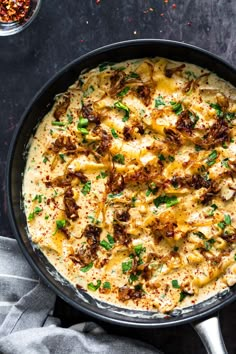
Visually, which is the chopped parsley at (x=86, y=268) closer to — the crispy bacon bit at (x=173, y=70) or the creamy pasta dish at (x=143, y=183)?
the creamy pasta dish at (x=143, y=183)

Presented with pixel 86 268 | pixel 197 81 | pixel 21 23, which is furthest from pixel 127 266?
pixel 21 23

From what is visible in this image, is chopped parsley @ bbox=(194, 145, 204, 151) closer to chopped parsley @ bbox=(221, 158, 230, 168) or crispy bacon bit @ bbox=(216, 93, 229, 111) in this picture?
chopped parsley @ bbox=(221, 158, 230, 168)

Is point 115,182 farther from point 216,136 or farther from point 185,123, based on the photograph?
point 216,136

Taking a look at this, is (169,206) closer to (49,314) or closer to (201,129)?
(201,129)

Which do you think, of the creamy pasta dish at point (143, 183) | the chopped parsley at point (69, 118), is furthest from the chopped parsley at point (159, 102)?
the chopped parsley at point (69, 118)

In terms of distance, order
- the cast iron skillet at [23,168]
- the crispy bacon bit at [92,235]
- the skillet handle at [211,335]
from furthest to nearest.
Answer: the crispy bacon bit at [92,235], the cast iron skillet at [23,168], the skillet handle at [211,335]
